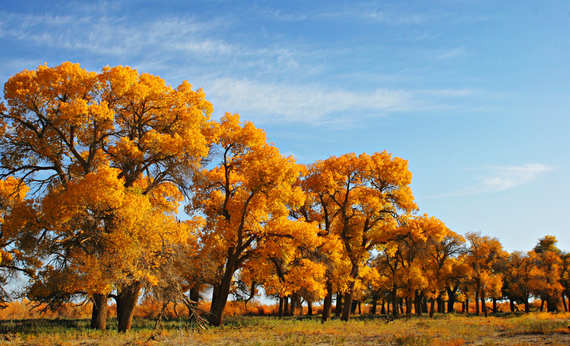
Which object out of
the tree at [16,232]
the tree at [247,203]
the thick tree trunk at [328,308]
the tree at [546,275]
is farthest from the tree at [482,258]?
the tree at [16,232]

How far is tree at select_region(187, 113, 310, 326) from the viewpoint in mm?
23125

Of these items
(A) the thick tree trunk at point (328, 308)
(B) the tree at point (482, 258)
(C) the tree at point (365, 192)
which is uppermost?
(C) the tree at point (365, 192)

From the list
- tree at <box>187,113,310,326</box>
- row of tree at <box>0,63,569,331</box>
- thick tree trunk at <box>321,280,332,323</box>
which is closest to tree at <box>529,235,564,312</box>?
row of tree at <box>0,63,569,331</box>

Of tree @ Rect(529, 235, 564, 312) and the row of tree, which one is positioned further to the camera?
tree @ Rect(529, 235, 564, 312)

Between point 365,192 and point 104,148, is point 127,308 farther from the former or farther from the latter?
point 365,192

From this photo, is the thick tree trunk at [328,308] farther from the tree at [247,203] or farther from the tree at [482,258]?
the tree at [482,258]

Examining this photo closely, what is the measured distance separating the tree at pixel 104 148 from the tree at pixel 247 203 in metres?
2.30

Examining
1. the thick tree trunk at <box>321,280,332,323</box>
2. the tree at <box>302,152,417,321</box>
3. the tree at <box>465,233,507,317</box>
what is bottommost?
the thick tree trunk at <box>321,280,332,323</box>

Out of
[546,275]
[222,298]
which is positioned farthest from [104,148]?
[546,275]

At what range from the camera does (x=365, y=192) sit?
106 ft

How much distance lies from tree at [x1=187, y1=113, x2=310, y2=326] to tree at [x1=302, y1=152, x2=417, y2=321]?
28.1 ft

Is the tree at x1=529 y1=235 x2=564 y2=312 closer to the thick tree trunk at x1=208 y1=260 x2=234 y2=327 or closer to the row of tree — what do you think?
the row of tree

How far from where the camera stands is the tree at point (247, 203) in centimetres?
2312

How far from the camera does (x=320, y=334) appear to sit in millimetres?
19734
